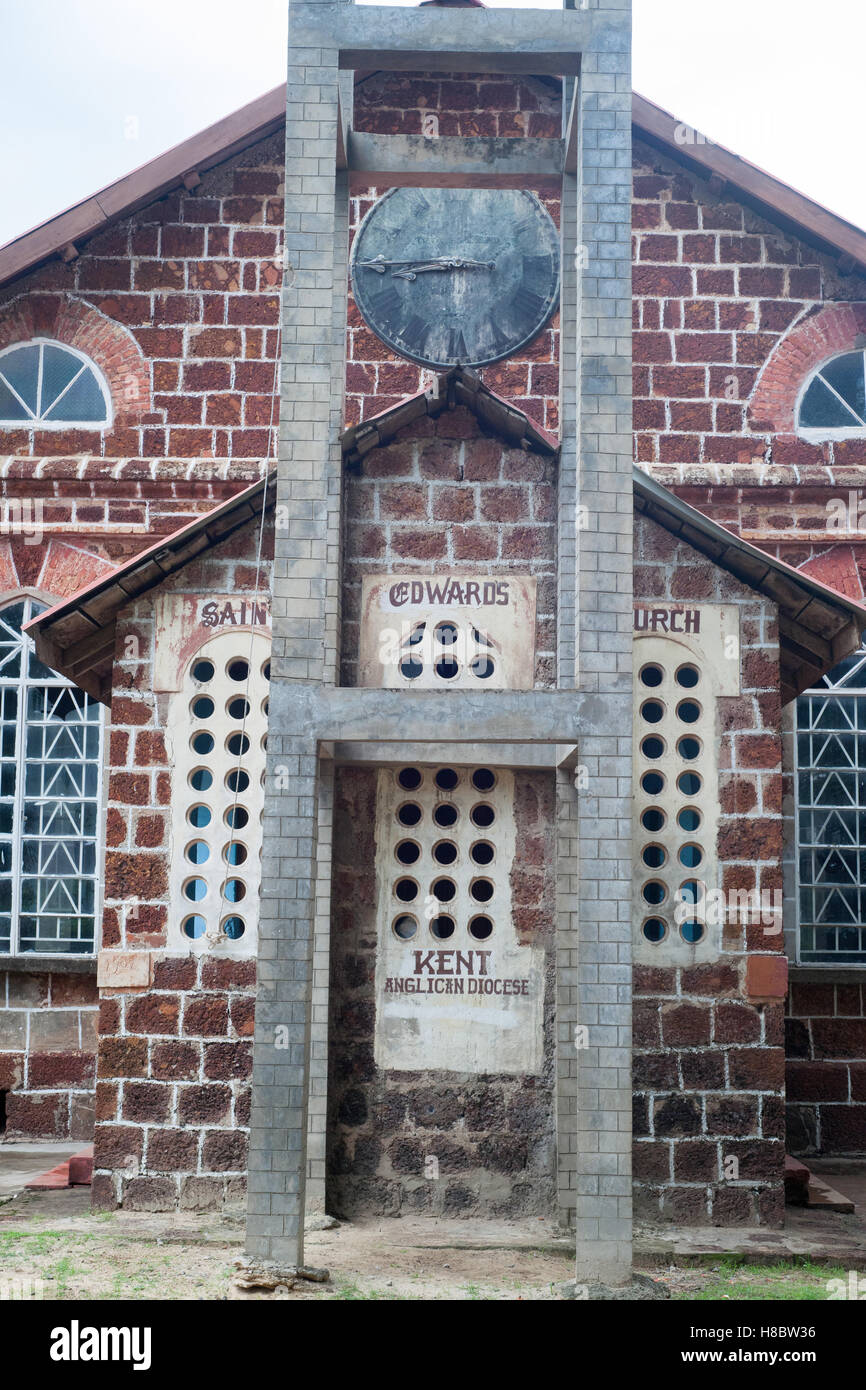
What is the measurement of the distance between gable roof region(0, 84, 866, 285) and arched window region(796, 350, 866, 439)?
892 millimetres

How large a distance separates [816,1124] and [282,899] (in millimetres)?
6700

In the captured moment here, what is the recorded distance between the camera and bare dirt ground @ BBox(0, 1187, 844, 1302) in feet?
25.1

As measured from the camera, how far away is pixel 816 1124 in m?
12.5

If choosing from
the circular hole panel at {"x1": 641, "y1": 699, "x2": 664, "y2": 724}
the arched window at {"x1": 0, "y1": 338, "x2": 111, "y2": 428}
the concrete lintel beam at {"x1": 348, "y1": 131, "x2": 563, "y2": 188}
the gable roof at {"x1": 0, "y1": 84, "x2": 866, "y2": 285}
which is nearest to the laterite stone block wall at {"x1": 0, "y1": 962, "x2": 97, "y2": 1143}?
the arched window at {"x1": 0, "y1": 338, "x2": 111, "y2": 428}

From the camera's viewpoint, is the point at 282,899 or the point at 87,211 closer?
the point at 282,899

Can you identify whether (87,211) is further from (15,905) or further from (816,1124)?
(816,1124)

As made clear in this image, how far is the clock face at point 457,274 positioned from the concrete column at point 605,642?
12.3 ft

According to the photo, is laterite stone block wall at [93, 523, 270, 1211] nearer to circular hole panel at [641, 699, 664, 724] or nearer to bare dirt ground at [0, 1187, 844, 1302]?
bare dirt ground at [0, 1187, 844, 1302]

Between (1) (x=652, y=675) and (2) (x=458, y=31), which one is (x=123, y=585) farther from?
A: (2) (x=458, y=31)

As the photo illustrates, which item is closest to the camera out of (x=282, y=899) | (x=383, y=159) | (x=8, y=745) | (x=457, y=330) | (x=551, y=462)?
(x=282, y=899)

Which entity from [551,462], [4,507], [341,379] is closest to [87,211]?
[4,507]

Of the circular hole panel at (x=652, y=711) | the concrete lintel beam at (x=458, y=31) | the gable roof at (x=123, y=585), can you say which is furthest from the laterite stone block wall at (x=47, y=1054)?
the concrete lintel beam at (x=458, y=31)

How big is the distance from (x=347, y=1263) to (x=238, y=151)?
10.0 metres

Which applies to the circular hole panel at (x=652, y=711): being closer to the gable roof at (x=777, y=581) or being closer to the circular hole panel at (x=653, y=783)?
the circular hole panel at (x=653, y=783)
